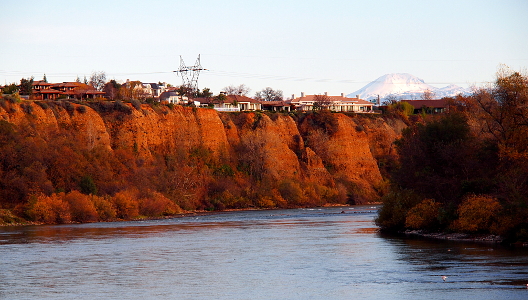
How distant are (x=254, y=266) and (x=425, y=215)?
59.8ft

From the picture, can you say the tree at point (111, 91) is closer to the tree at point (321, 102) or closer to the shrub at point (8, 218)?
the tree at point (321, 102)

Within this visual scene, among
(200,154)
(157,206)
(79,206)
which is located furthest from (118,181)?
(200,154)

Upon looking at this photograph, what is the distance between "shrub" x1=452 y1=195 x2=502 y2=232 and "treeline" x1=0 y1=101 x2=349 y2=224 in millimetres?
43889

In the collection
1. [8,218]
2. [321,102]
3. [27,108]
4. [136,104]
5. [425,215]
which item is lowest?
[8,218]

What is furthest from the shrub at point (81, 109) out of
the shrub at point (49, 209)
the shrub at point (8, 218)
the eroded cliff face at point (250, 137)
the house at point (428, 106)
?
the house at point (428, 106)

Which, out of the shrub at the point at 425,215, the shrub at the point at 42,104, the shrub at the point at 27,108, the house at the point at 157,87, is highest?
the house at the point at 157,87

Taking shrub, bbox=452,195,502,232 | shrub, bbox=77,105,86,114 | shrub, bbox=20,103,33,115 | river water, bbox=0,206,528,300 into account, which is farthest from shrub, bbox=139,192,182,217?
shrub, bbox=452,195,502,232

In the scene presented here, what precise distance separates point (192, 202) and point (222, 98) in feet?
144

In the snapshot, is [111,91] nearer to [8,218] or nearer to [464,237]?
[8,218]

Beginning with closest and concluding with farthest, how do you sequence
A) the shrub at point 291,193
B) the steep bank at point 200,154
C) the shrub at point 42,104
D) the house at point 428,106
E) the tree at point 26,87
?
the steep bank at point 200,154 → the shrub at point 42,104 → the shrub at point 291,193 → the tree at point 26,87 → the house at point 428,106

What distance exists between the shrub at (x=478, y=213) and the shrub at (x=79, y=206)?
43.3 meters

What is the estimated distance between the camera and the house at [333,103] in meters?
147

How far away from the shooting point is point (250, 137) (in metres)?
107

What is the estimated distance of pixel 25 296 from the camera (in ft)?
96.1
